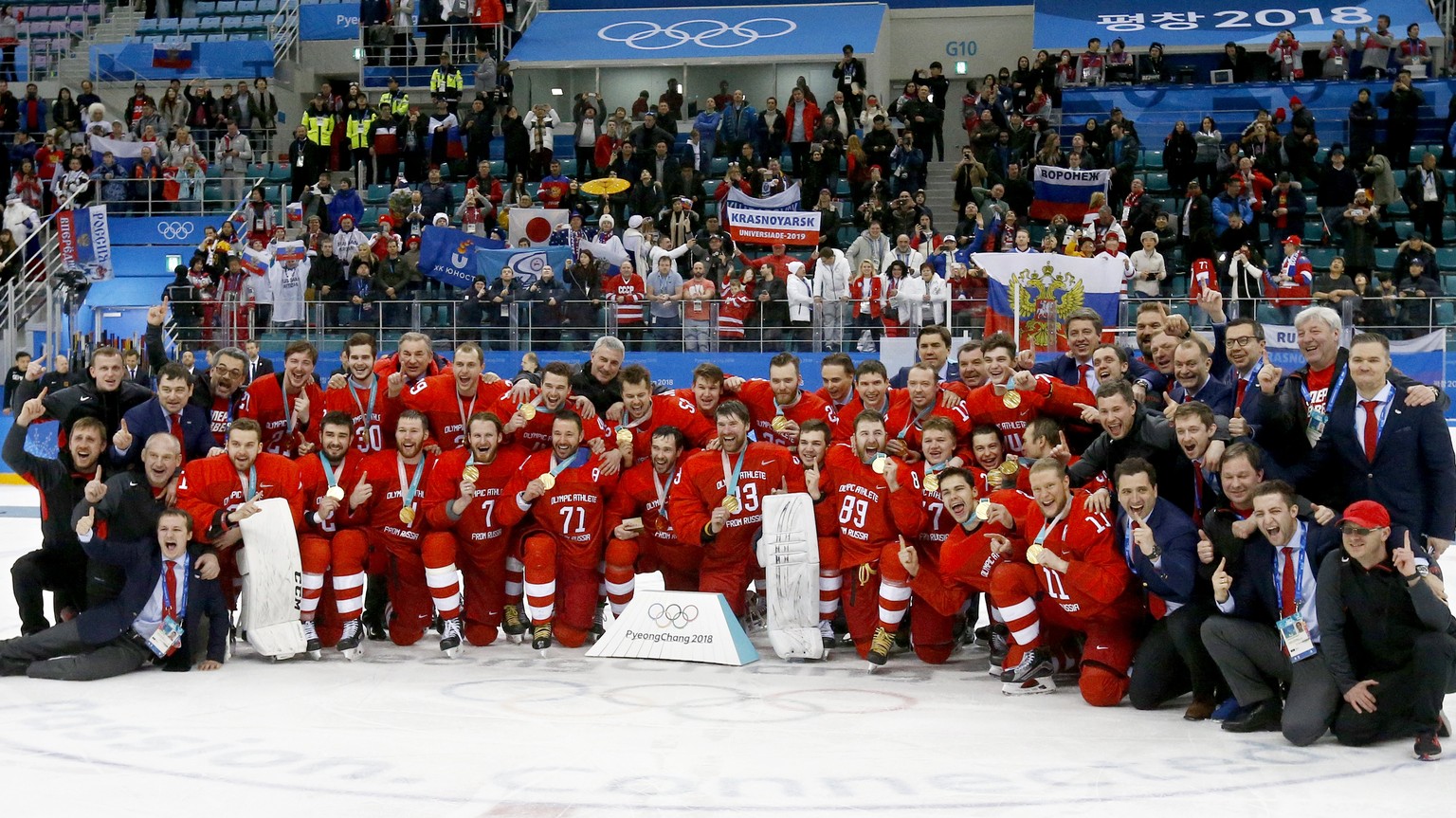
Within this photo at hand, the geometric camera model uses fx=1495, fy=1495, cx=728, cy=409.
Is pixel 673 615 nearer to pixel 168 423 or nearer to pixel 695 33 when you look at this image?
pixel 168 423

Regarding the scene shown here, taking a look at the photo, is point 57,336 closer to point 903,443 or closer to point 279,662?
point 279,662

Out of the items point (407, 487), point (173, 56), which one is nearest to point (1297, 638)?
point (407, 487)

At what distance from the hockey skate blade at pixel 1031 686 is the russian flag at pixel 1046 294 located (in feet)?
26.3

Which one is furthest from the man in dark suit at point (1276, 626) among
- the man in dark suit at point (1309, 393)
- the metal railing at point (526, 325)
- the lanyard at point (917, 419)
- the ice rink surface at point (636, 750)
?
the metal railing at point (526, 325)

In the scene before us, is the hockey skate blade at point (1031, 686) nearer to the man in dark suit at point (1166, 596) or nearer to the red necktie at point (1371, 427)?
the man in dark suit at point (1166, 596)

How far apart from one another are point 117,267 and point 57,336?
5.60 m

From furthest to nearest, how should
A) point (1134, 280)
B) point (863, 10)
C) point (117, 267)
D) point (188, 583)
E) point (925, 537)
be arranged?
point (863, 10), point (117, 267), point (1134, 280), point (925, 537), point (188, 583)

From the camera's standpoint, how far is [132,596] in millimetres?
7602

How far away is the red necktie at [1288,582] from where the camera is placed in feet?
21.1

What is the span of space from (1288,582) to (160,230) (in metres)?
19.5

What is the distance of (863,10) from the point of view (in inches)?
997

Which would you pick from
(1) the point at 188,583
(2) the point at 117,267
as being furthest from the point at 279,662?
(2) the point at 117,267

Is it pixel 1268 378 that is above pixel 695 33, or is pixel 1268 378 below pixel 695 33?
below

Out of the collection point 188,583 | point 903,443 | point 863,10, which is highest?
point 863,10
